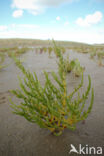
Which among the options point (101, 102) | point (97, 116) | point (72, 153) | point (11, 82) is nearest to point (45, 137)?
point (72, 153)

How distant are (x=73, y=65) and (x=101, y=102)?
146cm

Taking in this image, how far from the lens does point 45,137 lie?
2.98ft

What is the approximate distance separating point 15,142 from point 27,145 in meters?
0.10

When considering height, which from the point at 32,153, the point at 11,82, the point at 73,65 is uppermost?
the point at 73,65

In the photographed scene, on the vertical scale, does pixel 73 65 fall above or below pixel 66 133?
above

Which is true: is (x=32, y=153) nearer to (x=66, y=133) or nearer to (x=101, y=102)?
(x=66, y=133)

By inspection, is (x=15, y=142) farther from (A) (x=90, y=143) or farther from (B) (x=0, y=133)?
(A) (x=90, y=143)

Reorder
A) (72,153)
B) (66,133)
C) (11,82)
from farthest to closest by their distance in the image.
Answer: (11,82) < (66,133) < (72,153)

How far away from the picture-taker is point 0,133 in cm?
101

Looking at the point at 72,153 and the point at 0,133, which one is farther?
the point at 0,133

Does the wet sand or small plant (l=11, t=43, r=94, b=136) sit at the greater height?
small plant (l=11, t=43, r=94, b=136)

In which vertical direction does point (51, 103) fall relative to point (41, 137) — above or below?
above

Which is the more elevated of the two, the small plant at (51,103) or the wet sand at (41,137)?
the small plant at (51,103)

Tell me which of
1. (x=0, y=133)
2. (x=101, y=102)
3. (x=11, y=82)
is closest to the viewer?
(x=0, y=133)
